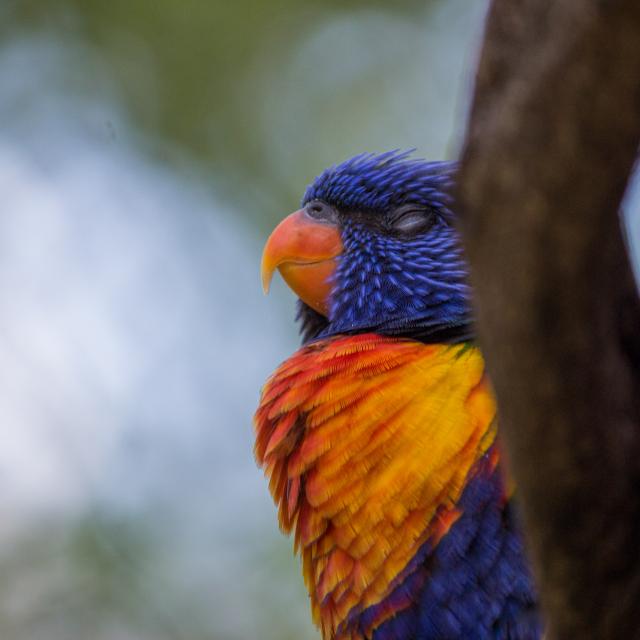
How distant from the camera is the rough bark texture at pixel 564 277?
93 cm

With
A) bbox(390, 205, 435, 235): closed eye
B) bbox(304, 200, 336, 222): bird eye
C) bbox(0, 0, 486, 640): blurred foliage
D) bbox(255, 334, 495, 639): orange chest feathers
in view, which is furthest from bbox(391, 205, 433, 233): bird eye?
bbox(0, 0, 486, 640): blurred foliage

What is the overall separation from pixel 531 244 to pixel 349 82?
535 cm

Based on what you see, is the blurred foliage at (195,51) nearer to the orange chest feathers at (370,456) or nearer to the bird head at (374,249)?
the bird head at (374,249)

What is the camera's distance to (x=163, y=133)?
5.93m

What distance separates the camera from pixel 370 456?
217 cm

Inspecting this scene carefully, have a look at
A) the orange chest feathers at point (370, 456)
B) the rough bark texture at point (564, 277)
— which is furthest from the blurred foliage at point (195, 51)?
the rough bark texture at point (564, 277)

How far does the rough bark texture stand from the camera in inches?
36.5

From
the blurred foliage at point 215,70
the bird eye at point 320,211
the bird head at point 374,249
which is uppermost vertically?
the blurred foliage at point 215,70

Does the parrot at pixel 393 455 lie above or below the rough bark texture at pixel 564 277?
below

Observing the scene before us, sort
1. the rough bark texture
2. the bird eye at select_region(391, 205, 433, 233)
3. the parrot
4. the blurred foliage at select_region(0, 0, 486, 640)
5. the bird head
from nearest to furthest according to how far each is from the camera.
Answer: the rough bark texture < the parrot < the bird head < the bird eye at select_region(391, 205, 433, 233) < the blurred foliage at select_region(0, 0, 486, 640)

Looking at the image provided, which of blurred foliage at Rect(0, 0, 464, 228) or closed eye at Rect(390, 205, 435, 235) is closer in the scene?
closed eye at Rect(390, 205, 435, 235)

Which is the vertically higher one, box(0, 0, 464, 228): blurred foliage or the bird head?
box(0, 0, 464, 228): blurred foliage

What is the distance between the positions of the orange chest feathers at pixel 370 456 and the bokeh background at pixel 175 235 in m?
3.30

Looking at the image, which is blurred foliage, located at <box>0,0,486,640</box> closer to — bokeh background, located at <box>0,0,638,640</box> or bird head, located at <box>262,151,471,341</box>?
bokeh background, located at <box>0,0,638,640</box>
